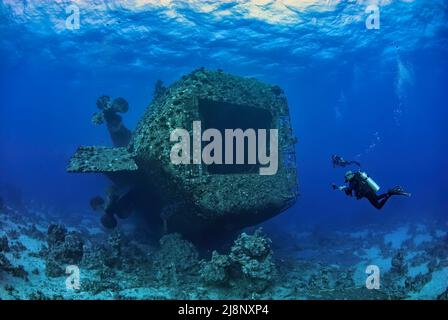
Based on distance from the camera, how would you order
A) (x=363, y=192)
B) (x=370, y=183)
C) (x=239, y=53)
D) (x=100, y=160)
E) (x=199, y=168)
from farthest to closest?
(x=239, y=53)
(x=100, y=160)
(x=199, y=168)
(x=363, y=192)
(x=370, y=183)

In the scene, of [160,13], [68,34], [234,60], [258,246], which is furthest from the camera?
[234,60]

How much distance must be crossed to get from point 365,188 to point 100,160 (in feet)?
27.0

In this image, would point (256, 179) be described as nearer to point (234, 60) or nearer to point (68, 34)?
point (234, 60)

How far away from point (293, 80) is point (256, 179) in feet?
99.6

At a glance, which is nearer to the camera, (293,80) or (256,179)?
(256,179)

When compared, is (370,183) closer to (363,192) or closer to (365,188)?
(365,188)

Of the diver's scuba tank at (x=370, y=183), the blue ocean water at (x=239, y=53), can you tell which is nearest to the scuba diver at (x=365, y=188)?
the diver's scuba tank at (x=370, y=183)

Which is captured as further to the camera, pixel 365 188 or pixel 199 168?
pixel 199 168

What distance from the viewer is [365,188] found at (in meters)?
7.05

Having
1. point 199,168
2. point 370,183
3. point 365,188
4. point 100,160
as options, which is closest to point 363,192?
point 365,188

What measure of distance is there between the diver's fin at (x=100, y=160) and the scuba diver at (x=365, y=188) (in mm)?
6773
